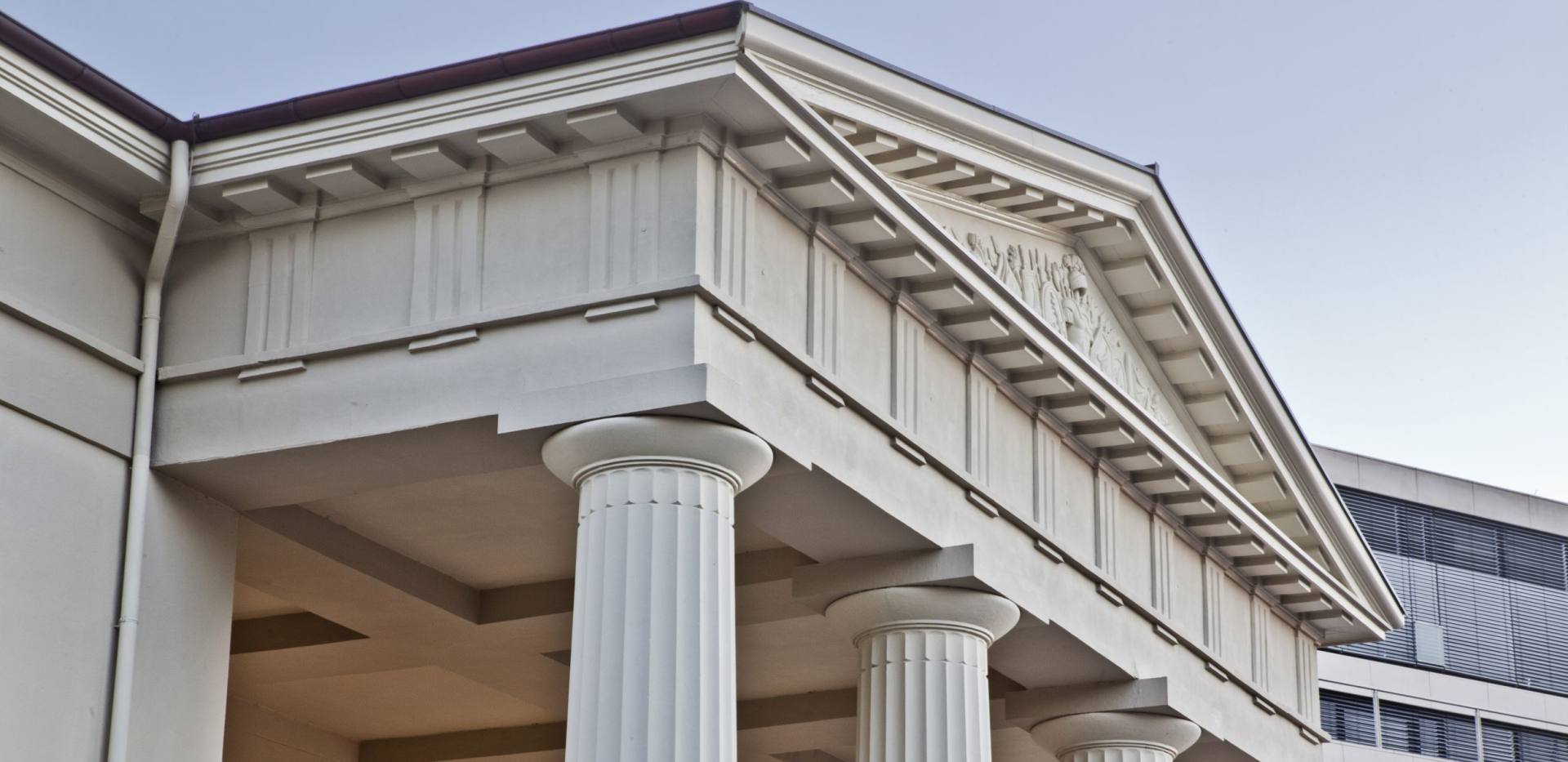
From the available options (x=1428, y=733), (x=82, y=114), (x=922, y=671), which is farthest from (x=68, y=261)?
(x=1428, y=733)

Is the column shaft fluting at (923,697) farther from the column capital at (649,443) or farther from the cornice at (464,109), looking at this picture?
the cornice at (464,109)

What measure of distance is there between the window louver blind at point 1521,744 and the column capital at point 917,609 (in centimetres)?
3952

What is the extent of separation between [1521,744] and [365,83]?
47398mm

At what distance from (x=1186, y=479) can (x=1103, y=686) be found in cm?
292

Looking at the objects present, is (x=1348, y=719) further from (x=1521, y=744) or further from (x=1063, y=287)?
(x=1063, y=287)

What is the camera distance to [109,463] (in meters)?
20.1

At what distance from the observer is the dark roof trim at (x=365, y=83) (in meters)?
18.8

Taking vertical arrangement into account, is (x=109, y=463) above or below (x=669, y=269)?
below

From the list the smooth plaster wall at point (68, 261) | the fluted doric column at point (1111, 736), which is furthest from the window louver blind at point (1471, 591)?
the smooth plaster wall at point (68, 261)

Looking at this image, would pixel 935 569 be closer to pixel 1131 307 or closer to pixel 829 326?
pixel 829 326

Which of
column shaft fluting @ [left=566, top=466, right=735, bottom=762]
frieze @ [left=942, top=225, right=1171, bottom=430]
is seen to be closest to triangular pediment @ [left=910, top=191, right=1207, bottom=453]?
frieze @ [left=942, top=225, right=1171, bottom=430]

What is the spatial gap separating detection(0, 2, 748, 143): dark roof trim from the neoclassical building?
0.04 meters

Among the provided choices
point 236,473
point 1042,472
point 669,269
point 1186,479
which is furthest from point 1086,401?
point 236,473

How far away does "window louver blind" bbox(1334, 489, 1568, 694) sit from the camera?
57.8 m
